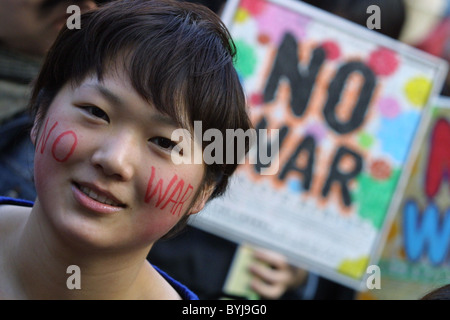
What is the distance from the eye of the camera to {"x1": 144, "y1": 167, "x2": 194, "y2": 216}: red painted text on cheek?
1.09m

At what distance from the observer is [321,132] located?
2.43 metres

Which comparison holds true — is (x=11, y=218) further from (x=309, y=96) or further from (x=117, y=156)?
(x=309, y=96)

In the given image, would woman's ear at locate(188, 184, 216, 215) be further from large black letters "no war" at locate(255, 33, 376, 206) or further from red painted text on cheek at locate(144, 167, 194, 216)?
large black letters "no war" at locate(255, 33, 376, 206)

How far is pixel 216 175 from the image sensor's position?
1290 millimetres

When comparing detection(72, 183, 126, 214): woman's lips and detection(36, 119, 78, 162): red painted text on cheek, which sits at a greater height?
detection(36, 119, 78, 162): red painted text on cheek

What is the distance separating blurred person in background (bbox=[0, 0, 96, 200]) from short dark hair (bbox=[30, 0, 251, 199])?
2.17 feet

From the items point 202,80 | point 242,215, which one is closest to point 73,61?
point 202,80

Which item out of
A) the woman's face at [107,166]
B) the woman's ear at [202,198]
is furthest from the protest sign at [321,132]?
the woman's face at [107,166]

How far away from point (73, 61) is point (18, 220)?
14.5 inches

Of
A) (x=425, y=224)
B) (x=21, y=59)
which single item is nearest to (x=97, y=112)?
(x=21, y=59)

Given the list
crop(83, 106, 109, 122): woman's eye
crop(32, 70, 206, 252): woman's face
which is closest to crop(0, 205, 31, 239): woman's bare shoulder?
crop(32, 70, 206, 252): woman's face

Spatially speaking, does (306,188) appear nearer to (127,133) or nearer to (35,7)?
(35,7)

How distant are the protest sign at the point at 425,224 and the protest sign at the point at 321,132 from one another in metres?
0.23

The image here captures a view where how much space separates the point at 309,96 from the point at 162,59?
1381 mm
